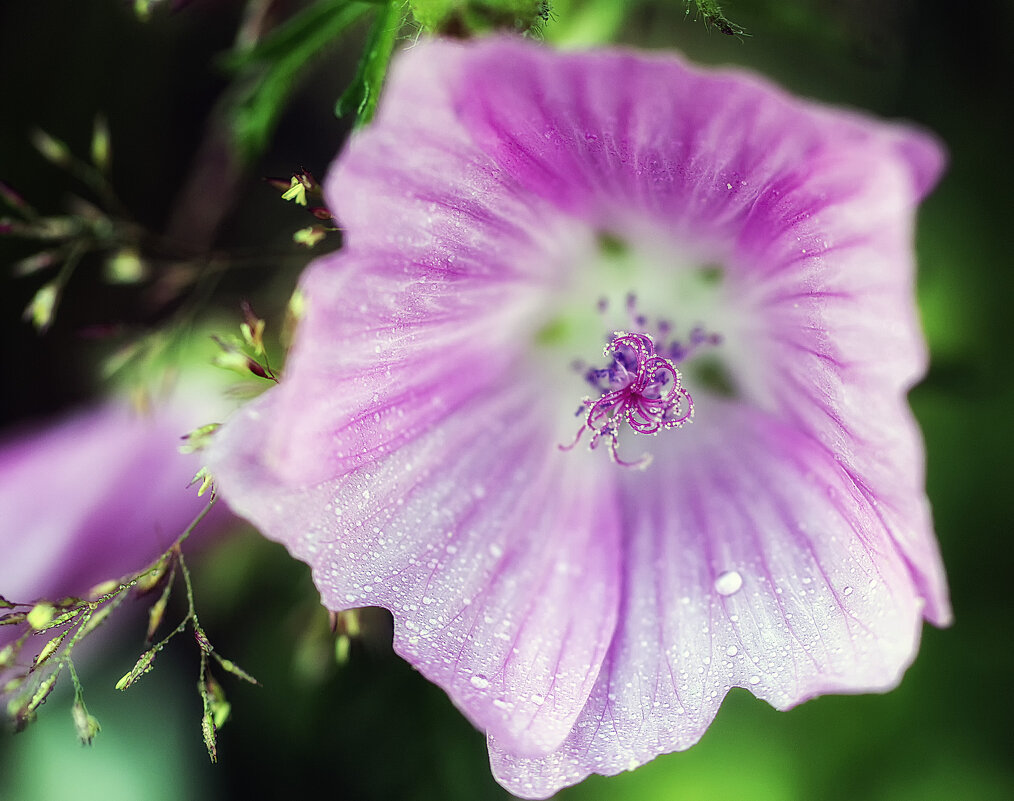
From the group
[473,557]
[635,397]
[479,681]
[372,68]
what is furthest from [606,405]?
[372,68]

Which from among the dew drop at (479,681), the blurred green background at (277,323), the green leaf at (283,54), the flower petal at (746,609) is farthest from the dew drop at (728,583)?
the green leaf at (283,54)

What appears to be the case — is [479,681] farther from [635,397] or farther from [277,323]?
[277,323]

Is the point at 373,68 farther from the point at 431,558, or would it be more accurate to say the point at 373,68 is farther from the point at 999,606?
the point at 999,606

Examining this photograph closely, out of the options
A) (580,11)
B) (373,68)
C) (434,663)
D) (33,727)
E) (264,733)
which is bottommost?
(264,733)

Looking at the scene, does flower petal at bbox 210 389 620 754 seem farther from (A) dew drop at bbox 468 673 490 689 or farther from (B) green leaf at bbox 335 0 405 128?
(B) green leaf at bbox 335 0 405 128

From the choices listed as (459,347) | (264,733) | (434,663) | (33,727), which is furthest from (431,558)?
(33,727)

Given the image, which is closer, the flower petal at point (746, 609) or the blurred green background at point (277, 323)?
the flower petal at point (746, 609)

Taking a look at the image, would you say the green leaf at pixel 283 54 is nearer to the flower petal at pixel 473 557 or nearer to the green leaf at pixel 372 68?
the green leaf at pixel 372 68
